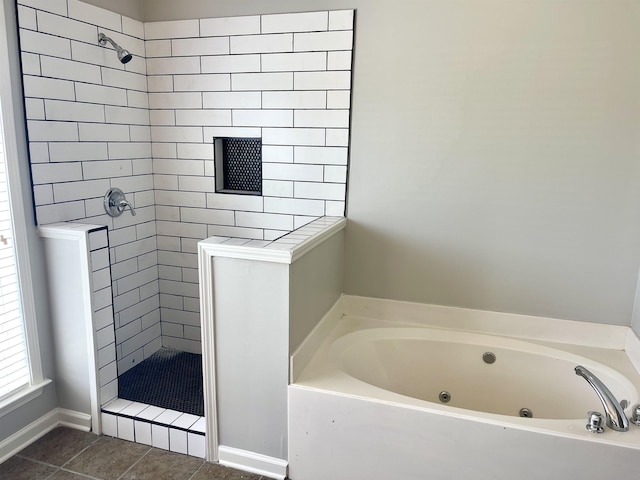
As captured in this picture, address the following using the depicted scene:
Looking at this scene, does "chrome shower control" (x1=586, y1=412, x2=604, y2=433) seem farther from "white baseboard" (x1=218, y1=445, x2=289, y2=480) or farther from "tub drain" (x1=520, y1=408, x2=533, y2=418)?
"white baseboard" (x1=218, y1=445, x2=289, y2=480)

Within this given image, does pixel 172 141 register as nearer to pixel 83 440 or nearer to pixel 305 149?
pixel 305 149

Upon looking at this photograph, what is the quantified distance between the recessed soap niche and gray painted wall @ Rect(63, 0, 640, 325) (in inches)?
22.1

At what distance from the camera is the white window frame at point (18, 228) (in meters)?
1.87

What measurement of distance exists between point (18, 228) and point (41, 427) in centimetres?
94

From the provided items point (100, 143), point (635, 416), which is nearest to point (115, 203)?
point (100, 143)

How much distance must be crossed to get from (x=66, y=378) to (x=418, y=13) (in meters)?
2.40

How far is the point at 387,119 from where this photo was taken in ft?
7.59

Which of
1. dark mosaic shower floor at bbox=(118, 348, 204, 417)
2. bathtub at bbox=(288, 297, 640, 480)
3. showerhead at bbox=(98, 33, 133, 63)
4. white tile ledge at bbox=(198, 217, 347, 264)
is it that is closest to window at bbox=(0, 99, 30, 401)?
dark mosaic shower floor at bbox=(118, 348, 204, 417)

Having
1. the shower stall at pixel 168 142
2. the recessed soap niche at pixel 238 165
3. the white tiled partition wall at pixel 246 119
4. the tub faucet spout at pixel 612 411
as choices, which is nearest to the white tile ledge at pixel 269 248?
the shower stall at pixel 168 142

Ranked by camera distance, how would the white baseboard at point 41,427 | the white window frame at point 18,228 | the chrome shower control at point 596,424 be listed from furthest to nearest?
the white baseboard at point 41,427 < the white window frame at point 18,228 < the chrome shower control at point 596,424

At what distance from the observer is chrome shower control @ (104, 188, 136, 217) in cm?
242

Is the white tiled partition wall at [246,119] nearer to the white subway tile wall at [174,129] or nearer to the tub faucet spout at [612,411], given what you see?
the white subway tile wall at [174,129]

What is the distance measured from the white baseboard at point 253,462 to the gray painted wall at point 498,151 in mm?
1038

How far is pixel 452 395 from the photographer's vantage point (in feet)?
7.73
